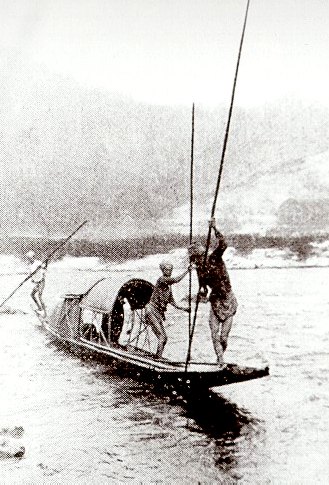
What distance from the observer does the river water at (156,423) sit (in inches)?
225

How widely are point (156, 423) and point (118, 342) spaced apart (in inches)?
151

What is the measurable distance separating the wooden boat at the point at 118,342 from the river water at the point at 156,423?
552 mm

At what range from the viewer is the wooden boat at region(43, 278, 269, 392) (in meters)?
7.01

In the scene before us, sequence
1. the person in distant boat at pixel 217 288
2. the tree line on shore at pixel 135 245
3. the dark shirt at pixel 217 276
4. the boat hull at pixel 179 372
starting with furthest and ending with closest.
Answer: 1. the tree line on shore at pixel 135 245
2. the dark shirt at pixel 217 276
3. the person in distant boat at pixel 217 288
4. the boat hull at pixel 179 372

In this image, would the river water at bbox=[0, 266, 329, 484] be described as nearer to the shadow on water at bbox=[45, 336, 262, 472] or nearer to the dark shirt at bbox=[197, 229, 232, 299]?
the shadow on water at bbox=[45, 336, 262, 472]

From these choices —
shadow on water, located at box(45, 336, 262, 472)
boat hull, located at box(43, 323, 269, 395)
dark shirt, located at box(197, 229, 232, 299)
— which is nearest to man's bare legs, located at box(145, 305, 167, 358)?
boat hull, located at box(43, 323, 269, 395)

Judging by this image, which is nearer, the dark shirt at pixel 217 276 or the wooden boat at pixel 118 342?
the wooden boat at pixel 118 342

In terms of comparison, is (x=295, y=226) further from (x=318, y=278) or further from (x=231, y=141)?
(x=231, y=141)

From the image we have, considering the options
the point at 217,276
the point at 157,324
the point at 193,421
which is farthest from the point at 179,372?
the point at 217,276

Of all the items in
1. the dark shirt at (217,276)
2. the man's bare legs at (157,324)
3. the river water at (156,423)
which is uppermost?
the dark shirt at (217,276)

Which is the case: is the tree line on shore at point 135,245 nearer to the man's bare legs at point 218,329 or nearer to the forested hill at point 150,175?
the forested hill at point 150,175

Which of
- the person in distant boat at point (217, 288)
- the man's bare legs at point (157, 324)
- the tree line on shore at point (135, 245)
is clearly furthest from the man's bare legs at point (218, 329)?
the tree line on shore at point (135, 245)

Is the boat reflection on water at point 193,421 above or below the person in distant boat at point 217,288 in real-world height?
below

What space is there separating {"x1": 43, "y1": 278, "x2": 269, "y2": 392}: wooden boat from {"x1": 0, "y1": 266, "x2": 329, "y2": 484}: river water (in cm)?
55
